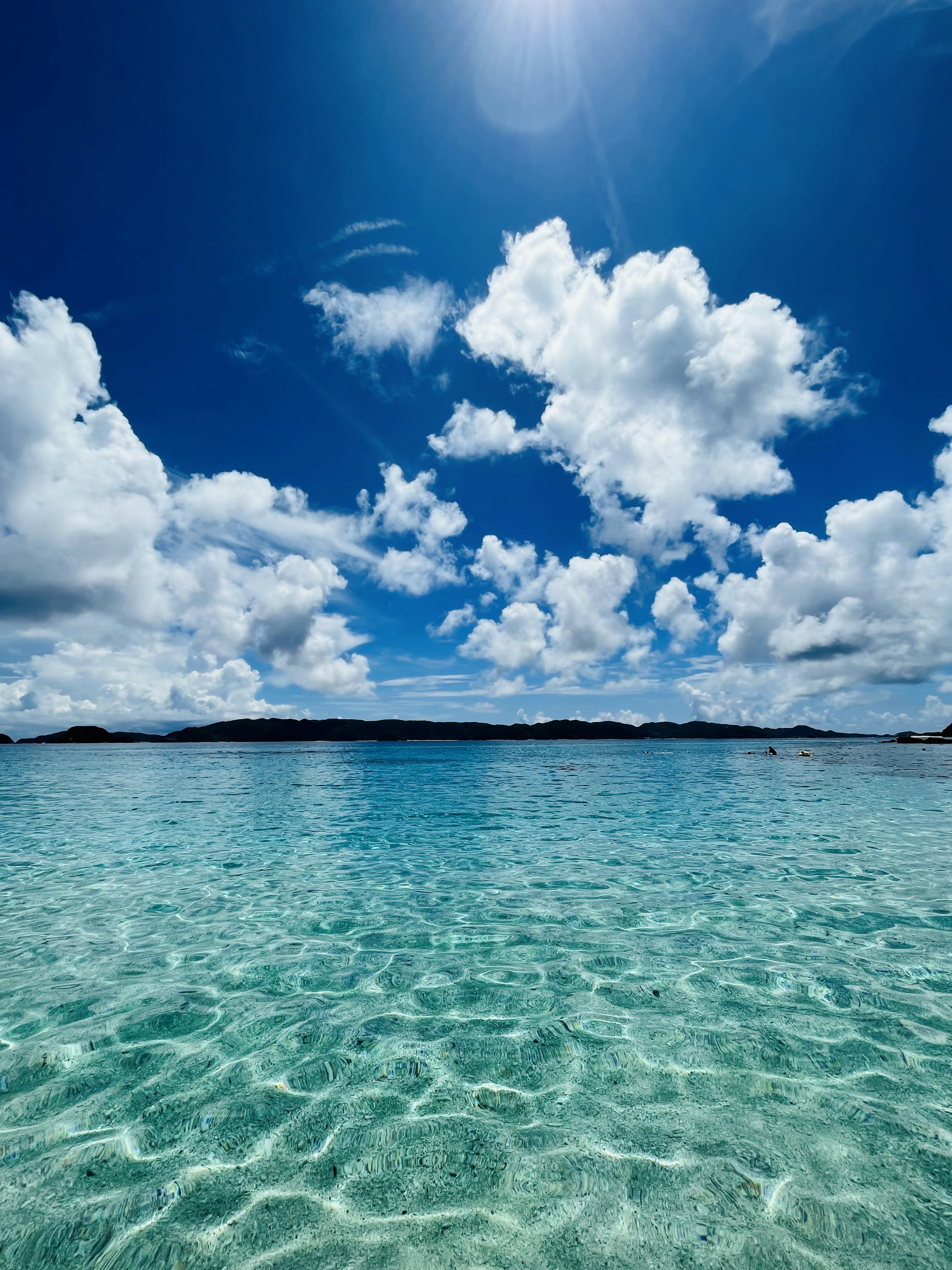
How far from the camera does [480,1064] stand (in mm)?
5988

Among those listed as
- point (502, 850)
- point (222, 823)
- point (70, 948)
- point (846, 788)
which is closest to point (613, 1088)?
point (70, 948)

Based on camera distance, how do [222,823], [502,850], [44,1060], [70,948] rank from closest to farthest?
[44,1060]
[70,948]
[502,850]
[222,823]

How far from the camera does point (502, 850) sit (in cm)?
1798

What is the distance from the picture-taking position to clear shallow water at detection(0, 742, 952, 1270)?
389 centimetres

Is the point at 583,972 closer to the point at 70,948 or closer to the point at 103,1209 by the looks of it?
the point at 103,1209

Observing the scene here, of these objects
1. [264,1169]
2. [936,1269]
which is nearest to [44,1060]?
[264,1169]

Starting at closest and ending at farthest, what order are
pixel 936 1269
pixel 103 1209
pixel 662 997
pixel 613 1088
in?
pixel 936 1269 < pixel 103 1209 < pixel 613 1088 < pixel 662 997

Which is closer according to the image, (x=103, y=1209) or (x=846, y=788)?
(x=103, y=1209)

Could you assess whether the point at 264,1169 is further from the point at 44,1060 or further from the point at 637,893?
the point at 637,893

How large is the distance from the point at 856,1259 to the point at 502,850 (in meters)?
14.8

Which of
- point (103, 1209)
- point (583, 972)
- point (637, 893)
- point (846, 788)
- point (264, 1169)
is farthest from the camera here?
point (846, 788)

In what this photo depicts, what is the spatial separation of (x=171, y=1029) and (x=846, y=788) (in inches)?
1662

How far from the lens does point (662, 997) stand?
7457mm

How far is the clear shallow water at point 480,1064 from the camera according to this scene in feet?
12.8
